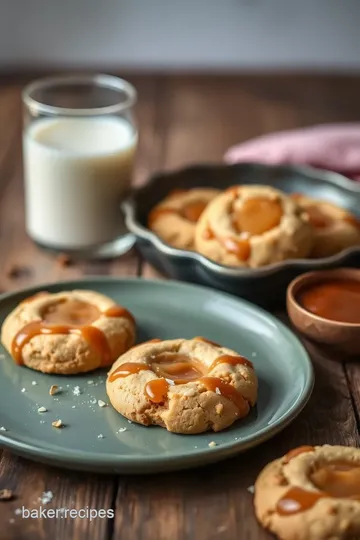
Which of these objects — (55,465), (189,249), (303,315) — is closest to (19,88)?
(189,249)

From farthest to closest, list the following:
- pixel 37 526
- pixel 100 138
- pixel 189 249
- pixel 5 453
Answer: pixel 100 138 < pixel 189 249 < pixel 5 453 < pixel 37 526

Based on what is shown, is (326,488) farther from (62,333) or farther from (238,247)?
(238,247)

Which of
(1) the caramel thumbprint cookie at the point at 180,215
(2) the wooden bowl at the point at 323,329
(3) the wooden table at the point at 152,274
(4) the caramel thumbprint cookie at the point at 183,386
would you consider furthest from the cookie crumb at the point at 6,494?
(1) the caramel thumbprint cookie at the point at 180,215

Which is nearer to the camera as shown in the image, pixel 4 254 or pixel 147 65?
pixel 4 254

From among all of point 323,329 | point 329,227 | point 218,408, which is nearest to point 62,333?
point 218,408

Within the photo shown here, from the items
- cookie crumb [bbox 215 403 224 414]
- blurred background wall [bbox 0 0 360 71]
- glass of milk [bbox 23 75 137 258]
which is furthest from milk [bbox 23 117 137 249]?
blurred background wall [bbox 0 0 360 71]

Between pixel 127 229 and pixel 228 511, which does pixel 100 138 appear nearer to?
pixel 127 229

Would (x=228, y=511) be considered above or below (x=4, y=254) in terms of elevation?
above

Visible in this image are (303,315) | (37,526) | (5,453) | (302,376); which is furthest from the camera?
(303,315)
